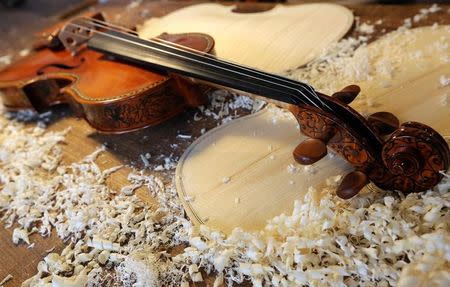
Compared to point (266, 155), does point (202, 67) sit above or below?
above

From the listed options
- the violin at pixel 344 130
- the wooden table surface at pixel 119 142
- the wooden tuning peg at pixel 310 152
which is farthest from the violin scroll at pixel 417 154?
the wooden table surface at pixel 119 142

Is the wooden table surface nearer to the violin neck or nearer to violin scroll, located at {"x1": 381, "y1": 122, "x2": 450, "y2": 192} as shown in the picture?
the violin neck

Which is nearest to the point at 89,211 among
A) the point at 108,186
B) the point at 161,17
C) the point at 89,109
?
the point at 108,186

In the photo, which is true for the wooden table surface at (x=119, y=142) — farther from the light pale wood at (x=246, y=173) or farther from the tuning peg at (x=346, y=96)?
the tuning peg at (x=346, y=96)

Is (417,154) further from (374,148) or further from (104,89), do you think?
(104,89)

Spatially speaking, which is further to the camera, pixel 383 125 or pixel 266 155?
pixel 266 155

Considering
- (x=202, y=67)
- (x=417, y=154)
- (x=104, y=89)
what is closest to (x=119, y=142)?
(x=104, y=89)

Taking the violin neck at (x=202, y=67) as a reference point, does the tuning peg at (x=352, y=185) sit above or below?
below
